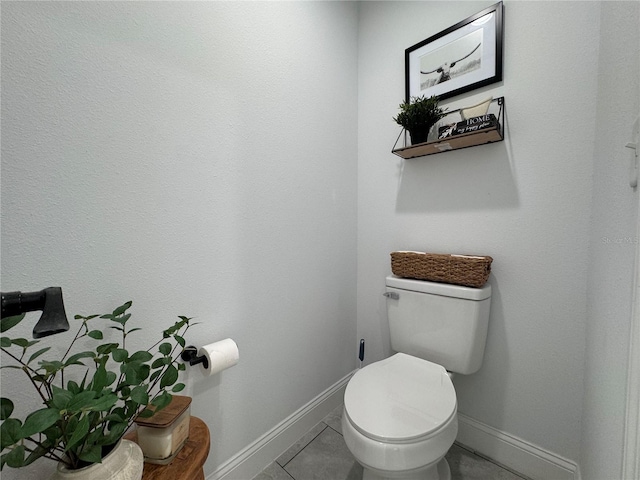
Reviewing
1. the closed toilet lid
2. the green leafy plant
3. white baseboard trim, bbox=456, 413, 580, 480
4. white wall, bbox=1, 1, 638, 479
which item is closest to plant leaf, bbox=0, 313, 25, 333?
the green leafy plant

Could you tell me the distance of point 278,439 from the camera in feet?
3.87

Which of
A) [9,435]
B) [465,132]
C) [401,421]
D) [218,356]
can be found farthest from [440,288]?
[9,435]

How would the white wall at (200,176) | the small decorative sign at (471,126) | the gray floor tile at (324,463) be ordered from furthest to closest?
the gray floor tile at (324,463)
the small decorative sign at (471,126)
the white wall at (200,176)

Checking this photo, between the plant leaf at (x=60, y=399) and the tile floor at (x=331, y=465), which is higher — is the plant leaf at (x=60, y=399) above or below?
above

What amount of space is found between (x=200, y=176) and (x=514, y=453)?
66.0 inches

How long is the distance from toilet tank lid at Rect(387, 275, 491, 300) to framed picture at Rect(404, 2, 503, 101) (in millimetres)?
855

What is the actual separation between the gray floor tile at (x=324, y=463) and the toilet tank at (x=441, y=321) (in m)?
0.54

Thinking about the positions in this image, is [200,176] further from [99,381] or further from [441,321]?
[441,321]

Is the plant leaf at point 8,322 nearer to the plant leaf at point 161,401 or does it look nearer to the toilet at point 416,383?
the plant leaf at point 161,401

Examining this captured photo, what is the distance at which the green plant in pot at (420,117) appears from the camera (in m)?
1.16

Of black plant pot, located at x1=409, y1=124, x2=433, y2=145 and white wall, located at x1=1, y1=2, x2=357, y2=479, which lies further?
black plant pot, located at x1=409, y1=124, x2=433, y2=145

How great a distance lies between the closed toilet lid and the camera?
78 cm

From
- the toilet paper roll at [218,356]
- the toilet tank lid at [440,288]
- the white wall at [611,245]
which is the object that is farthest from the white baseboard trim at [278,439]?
the white wall at [611,245]

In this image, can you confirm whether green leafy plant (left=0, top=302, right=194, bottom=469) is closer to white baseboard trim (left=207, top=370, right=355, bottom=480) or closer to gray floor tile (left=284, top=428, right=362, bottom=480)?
white baseboard trim (left=207, top=370, right=355, bottom=480)
